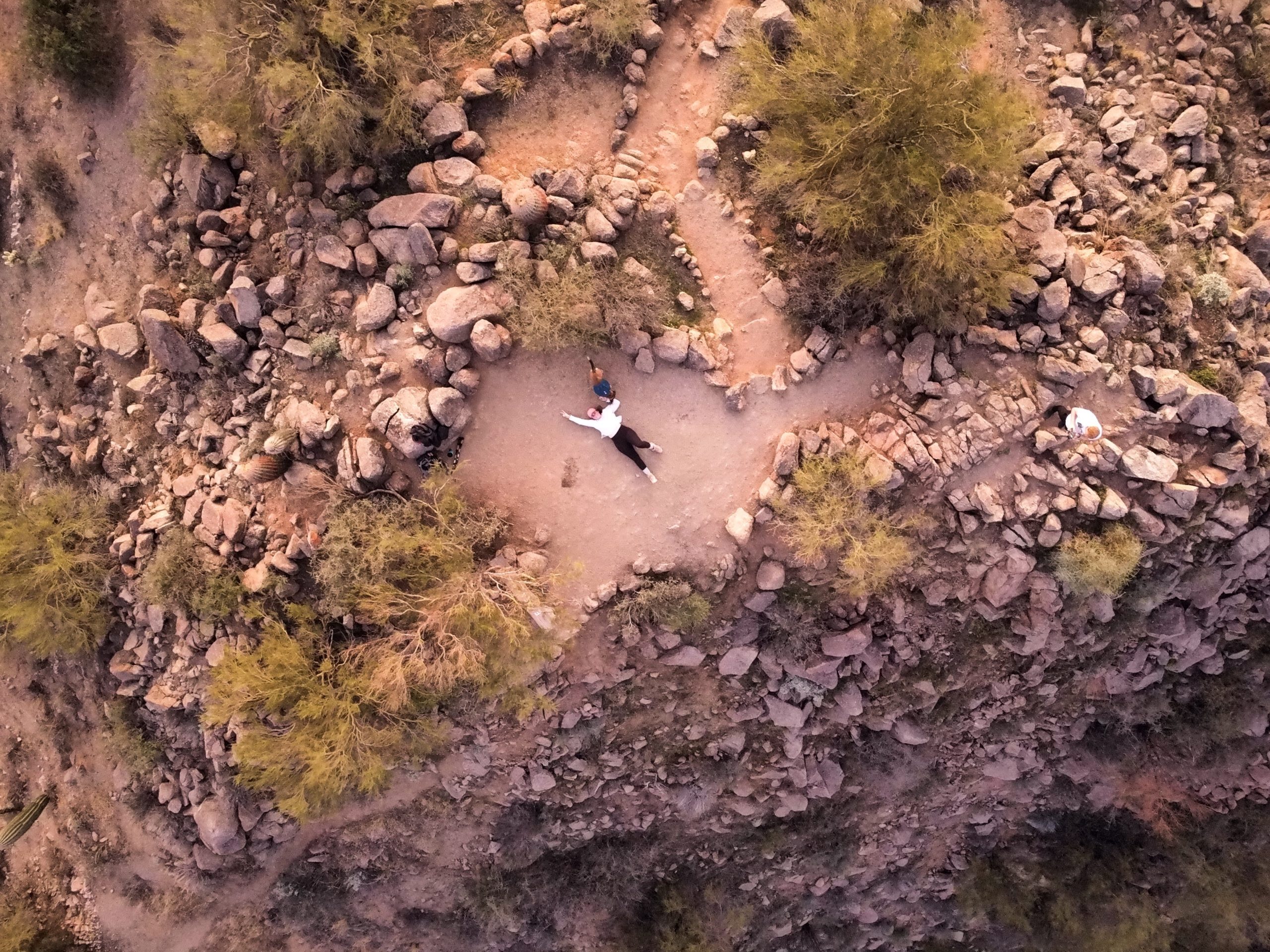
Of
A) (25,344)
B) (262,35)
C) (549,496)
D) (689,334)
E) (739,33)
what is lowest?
(25,344)

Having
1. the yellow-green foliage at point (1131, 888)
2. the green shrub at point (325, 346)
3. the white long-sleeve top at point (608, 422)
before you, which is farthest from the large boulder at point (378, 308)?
the yellow-green foliage at point (1131, 888)

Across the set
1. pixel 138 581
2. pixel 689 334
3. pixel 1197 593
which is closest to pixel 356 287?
pixel 689 334

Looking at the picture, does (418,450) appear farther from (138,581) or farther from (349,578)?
(138,581)

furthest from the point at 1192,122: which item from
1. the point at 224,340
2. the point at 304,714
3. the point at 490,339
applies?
the point at 304,714

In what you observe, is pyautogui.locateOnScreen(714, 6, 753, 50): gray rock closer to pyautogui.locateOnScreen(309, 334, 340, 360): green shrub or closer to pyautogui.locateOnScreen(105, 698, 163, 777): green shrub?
pyautogui.locateOnScreen(309, 334, 340, 360): green shrub

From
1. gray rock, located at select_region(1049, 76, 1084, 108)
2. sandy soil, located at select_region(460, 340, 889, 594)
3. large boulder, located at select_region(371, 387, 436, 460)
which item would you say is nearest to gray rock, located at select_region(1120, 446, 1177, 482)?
sandy soil, located at select_region(460, 340, 889, 594)
